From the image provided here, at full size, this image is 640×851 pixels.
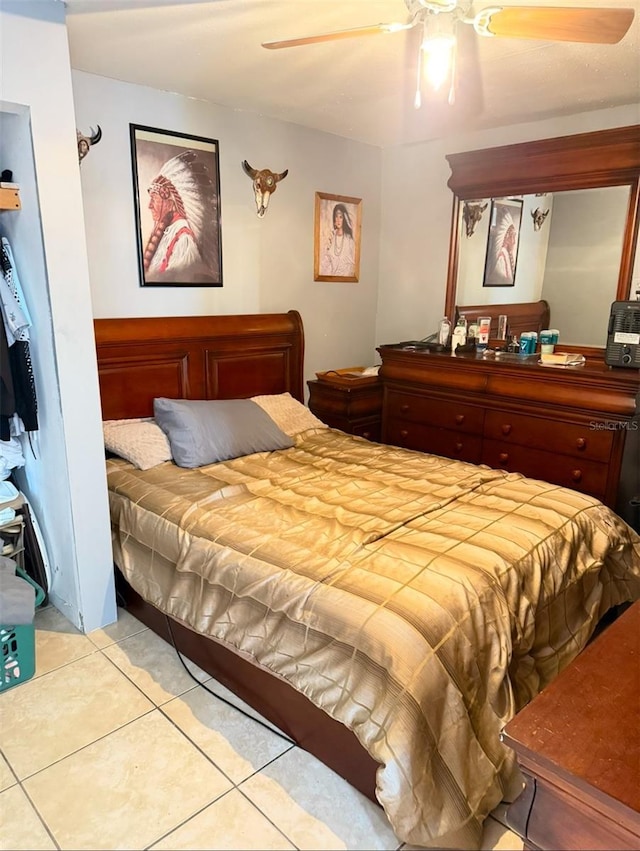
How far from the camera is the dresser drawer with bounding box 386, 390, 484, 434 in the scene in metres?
3.21

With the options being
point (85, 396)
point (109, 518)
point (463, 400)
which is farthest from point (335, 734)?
point (463, 400)

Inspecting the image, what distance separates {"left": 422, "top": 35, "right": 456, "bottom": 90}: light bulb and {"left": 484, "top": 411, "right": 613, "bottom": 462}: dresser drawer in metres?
1.78

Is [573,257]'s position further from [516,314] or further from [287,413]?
[287,413]

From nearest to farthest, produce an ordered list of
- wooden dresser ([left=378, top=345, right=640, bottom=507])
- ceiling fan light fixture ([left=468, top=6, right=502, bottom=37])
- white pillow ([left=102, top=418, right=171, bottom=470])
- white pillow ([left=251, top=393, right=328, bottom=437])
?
ceiling fan light fixture ([left=468, top=6, right=502, bottom=37])
white pillow ([left=102, top=418, right=171, bottom=470])
wooden dresser ([left=378, top=345, right=640, bottom=507])
white pillow ([left=251, top=393, right=328, bottom=437])

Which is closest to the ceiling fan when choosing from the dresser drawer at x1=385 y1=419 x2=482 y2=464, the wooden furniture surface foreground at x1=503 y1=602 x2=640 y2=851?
the wooden furniture surface foreground at x1=503 y1=602 x2=640 y2=851

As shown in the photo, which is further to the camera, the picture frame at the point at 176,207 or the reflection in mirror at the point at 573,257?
the reflection in mirror at the point at 573,257

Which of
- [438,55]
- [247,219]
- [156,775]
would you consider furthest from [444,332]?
[156,775]

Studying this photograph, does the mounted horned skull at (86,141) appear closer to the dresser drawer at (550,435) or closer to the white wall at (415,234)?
the white wall at (415,234)

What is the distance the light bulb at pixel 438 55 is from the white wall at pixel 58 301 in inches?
48.4

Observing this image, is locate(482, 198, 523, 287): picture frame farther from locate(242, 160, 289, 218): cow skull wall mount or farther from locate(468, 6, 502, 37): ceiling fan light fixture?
locate(468, 6, 502, 37): ceiling fan light fixture

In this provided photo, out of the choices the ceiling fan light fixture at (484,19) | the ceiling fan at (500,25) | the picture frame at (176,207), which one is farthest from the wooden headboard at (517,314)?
the ceiling fan light fixture at (484,19)

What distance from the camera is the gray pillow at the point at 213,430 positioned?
2660 millimetres

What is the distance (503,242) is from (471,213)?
0.31 meters

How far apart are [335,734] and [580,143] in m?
3.09
